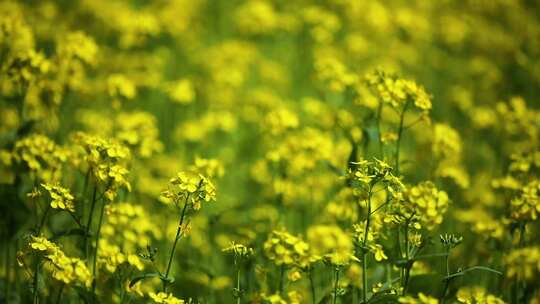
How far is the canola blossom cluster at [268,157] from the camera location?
451cm

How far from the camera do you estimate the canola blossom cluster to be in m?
4.51

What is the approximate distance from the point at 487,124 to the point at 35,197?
4.72 m

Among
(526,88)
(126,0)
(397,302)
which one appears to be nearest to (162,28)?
(126,0)

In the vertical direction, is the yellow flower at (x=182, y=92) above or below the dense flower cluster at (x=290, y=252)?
above

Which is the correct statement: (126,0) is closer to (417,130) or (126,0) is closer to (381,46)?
(381,46)

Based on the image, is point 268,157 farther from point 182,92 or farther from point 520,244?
point 520,244

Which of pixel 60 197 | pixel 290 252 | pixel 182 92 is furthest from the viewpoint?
pixel 182 92

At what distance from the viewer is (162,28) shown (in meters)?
9.15

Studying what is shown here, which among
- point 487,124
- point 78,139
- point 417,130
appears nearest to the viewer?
point 78,139

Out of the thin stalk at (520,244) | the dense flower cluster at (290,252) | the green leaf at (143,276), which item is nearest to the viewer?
the green leaf at (143,276)

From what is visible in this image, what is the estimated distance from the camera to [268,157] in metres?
5.71

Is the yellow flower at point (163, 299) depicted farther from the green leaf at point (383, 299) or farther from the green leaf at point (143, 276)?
the green leaf at point (383, 299)

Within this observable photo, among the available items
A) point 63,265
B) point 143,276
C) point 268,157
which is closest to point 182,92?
point 268,157

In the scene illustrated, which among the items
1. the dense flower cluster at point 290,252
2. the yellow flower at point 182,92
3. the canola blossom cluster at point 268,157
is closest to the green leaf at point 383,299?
the canola blossom cluster at point 268,157
